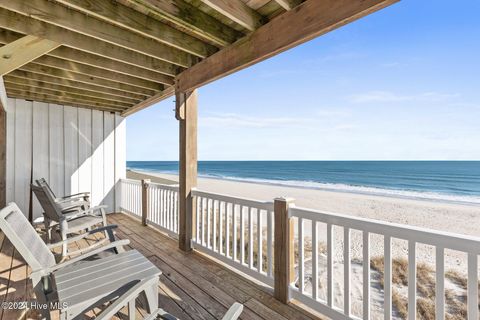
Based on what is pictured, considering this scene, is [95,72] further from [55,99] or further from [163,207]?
[163,207]

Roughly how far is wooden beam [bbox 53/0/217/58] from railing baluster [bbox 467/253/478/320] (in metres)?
2.79

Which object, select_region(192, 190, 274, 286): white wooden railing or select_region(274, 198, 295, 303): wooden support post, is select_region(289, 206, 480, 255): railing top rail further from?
select_region(192, 190, 274, 286): white wooden railing

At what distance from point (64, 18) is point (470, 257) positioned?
3350 mm

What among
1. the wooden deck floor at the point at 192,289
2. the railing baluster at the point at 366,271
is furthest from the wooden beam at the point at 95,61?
the railing baluster at the point at 366,271

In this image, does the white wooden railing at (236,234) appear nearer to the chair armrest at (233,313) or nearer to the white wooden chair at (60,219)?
the chair armrest at (233,313)

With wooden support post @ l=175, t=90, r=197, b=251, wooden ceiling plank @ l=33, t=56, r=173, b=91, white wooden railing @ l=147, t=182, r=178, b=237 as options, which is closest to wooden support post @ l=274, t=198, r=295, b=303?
wooden support post @ l=175, t=90, r=197, b=251

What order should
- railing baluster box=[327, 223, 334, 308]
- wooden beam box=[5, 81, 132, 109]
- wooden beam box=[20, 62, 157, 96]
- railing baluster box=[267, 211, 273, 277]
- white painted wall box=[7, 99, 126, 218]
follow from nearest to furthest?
railing baluster box=[327, 223, 334, 308]
railing baluster box=[267, 211, 273, 277]
wooden beam box=[20, 62, 157, 96]
wooden beam box=[5, 81, 132, 109]
white painted wall box=[7, 99, 126, 218]

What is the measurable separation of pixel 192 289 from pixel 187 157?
5.44 ft

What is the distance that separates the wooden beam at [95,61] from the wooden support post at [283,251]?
7.88 ft

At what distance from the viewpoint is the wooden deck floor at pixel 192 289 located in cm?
190

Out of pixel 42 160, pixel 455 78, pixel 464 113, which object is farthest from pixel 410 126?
pixel 42 160

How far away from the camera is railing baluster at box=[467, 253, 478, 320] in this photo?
119cm

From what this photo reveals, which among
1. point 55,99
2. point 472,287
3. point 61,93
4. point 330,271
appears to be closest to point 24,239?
point 330,271

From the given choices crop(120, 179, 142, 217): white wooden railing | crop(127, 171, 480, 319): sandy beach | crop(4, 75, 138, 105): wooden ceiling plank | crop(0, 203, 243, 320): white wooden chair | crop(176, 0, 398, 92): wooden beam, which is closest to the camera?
crop(0, 203, 243, 320): white wooden chair
